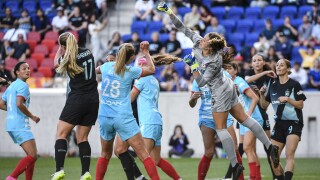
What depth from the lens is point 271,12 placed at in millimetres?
26578

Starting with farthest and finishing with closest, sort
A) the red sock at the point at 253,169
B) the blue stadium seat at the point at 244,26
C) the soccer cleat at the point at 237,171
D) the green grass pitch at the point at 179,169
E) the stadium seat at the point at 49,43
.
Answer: the stadium seat at the point at 49,43
the blue stadium seat at the point at 244,26
the green grass pitch at the point at 179,169
the red sock at the point at 253,169
the soccer cleat at the point at 237,171

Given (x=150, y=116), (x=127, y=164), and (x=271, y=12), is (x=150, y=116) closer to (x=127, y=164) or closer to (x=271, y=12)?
(x=127, y=164)

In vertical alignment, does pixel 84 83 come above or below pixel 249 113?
above

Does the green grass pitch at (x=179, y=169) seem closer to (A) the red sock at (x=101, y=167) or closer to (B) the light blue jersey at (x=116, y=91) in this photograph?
(A) the red sock at (x=101, y=167)

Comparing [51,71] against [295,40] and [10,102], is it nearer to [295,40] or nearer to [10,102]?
[295,40]

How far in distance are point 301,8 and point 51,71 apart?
25.0 ft

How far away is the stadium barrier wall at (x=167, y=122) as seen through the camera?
73.4 feet

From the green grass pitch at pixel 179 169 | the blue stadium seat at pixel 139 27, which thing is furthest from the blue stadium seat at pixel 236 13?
the green grass pitch at pixel 179 169

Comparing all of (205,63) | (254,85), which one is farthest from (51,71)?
(205,63)

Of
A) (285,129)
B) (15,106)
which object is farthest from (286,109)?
(15,106)

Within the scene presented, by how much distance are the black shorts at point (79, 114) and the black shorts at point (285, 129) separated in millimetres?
2963

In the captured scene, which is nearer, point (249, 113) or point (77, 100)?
point (77, 100)

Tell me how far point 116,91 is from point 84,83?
659 mm

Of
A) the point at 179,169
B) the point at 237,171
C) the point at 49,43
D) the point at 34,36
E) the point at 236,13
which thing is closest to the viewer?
the point at 237,171
